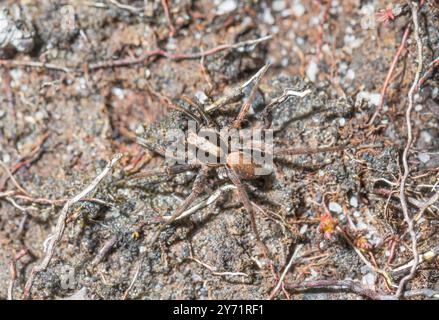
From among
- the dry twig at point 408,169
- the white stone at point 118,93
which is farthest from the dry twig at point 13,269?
the dry twig at point 408,169

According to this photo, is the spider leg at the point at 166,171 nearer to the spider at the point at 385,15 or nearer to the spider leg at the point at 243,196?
the spider leg at the point at 243,196

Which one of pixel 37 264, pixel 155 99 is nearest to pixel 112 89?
pixel 155 99

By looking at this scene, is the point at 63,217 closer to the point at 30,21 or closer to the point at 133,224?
the point at 133,224

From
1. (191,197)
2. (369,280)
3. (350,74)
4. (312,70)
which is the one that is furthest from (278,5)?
(369,280)

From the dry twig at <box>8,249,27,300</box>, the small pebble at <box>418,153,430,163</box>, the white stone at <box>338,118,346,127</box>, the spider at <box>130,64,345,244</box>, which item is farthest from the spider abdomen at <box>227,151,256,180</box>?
the dry twig at <box>8,249,27,300</box>

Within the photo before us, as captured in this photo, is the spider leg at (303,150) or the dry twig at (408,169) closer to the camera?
the dry twig at (408,169)

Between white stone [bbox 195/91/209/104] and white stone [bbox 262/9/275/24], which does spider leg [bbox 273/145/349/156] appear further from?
white stone [bbox 262/9/275/24]
